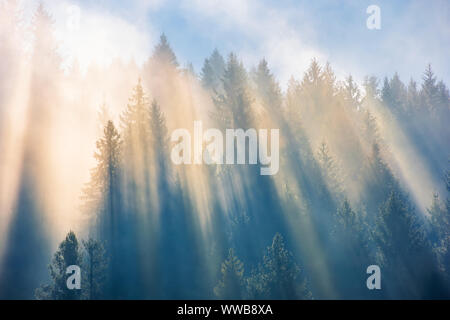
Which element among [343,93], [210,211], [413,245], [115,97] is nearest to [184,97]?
[210,211]

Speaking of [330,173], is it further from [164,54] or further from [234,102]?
[164,54]

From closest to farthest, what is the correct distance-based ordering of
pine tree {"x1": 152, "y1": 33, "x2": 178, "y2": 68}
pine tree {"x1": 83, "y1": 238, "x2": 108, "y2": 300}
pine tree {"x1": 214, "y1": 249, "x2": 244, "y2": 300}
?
pine tree {"x1": 214, "y1": 249, "x2": 244, "y2": 300}
pine tree {"x1": 83, "y1": 238, "x2": 108, "y2": 300}
pine tree {"x1": 152, "y1": 33, "x2": 178, "y2": 68}

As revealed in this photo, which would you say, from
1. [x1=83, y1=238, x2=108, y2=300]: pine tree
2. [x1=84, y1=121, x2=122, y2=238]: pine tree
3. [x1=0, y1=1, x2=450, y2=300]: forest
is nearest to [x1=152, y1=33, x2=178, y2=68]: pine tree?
[x1=0, y1=1, x2=450, y2=300]: forest

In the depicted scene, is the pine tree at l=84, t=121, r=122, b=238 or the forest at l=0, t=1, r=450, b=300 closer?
the forest at l=0, t=1, r=450, b=300

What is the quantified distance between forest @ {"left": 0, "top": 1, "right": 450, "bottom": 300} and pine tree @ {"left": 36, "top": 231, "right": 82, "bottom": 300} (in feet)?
0.26

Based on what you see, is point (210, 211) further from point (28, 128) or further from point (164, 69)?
point (28, 128)

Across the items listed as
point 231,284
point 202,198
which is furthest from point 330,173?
point 231,284

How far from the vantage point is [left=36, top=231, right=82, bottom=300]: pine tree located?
18406 mm

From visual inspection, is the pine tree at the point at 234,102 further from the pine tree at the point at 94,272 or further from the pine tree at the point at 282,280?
the pine tree at the point at 94,272

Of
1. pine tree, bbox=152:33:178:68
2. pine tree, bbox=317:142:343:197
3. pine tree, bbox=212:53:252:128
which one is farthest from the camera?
pine tree, bbox=152:33:178:68

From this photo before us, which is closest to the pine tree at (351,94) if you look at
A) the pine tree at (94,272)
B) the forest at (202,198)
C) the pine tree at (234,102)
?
the forest at (202,198)

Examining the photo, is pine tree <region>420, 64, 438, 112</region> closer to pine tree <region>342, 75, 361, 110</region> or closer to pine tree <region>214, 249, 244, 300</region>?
pine tree <region>342, 75, 361, 110</region>

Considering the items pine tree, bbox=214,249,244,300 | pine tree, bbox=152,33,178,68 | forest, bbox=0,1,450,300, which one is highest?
pine tree, bbox=152,33,178,68

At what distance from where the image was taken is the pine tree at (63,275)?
18406 mm
